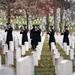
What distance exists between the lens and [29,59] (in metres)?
7.94

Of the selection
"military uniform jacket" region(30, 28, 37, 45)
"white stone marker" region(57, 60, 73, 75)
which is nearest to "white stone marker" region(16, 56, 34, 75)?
"white stone marker" region(57, 60, 73, 75)

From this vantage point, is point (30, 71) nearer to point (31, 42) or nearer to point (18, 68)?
point (18, 68)

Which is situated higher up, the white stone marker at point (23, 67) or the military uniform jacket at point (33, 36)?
the white stone marker at point (23, 67)

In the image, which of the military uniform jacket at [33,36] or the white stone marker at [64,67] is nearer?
the white stone marker at [64,67]

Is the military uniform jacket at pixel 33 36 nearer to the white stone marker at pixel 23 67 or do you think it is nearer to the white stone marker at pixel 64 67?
the white stone marker at pixel 23 67

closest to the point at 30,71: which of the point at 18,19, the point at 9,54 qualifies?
the point at 9,54

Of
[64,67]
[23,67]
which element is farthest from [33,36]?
[64,67]

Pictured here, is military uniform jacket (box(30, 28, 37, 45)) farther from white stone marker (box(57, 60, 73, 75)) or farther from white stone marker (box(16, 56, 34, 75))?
white stone marker (box(57, 60, 73, 75))

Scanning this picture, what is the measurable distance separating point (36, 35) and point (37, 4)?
110ft

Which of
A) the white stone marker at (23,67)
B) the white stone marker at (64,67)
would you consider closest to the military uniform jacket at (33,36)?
the white stone marker at (23,67)

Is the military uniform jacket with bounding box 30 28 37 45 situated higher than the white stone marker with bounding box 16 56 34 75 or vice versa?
the white stone marker with bounding box 16 56 34 75

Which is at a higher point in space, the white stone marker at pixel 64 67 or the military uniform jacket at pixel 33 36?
the white stone marker at pixel 64 67

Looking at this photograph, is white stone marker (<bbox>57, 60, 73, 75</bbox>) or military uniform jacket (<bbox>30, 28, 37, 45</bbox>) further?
military uniform jacket (<bbox>30, 28, 37, 45</bbox>)

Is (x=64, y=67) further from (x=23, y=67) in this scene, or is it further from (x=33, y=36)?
(x=33, y=36)
